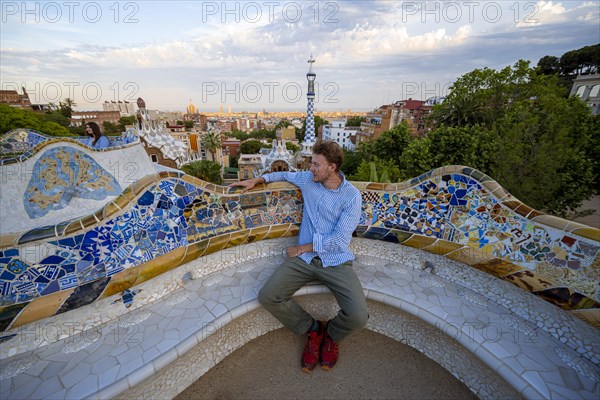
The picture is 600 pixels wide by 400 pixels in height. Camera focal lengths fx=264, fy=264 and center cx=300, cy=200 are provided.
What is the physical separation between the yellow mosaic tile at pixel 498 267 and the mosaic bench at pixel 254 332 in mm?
65

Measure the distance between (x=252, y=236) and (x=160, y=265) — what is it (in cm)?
93

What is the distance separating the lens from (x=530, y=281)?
2244 millimetres

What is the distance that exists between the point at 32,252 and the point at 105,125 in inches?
1714

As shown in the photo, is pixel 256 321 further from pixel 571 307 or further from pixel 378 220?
pixel 571 307

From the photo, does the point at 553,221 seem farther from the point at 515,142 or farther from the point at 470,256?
the point at 515,142

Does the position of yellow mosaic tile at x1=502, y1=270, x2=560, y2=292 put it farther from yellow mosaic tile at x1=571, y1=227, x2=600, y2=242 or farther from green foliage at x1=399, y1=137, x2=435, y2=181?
green foliage at x1=399, y1=137, x2=435, y2=181

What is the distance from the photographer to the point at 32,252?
5.92ft

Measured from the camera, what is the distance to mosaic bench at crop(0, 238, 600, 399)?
161 cm

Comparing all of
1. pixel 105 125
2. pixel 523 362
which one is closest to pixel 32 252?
pixel 523 362

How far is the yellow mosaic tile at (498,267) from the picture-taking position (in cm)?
235

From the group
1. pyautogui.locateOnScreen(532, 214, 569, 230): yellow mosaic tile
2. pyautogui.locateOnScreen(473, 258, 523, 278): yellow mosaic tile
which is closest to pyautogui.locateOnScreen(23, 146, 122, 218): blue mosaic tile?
pyautogui.locateOnScreen(473, 258, 523, 278): yellow mosaic tile

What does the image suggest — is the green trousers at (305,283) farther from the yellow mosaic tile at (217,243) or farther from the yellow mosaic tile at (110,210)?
the yellow mosaic tile at (110,210)

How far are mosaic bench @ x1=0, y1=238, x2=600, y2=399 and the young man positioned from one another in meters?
0.17

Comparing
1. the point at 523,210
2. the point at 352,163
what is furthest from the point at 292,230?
the point at 352,163
